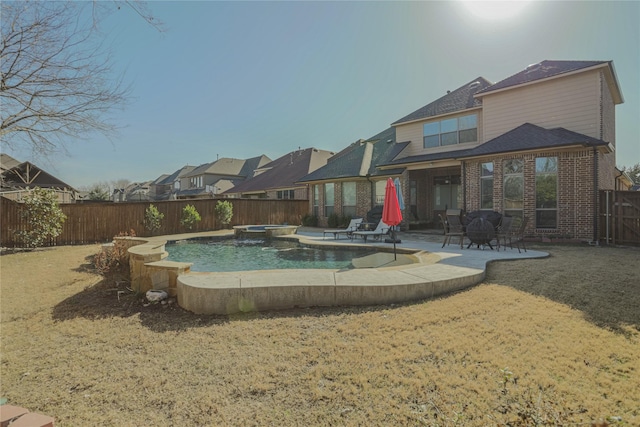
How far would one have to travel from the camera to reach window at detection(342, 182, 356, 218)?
64.9ft

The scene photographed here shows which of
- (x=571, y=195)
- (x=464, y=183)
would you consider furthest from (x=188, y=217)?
(x=571, y=195)

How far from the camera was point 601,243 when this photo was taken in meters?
11.1

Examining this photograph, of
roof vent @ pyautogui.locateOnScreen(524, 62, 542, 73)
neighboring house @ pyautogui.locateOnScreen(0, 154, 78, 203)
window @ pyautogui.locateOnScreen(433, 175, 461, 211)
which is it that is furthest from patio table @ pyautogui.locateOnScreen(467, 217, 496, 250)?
neighboring house @ pyautogui.locateOnScreen(0, 154, 78, 203)

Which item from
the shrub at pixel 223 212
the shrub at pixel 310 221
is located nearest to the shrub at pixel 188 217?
the shrub at pixel 223 212

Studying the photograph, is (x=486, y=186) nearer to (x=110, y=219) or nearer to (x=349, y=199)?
(x=349, y=199)

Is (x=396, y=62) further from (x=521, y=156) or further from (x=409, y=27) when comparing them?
(x=521, y=156)

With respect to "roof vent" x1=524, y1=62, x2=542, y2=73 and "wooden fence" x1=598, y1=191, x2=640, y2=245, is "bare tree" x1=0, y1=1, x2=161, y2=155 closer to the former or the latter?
"wooden fence" x1=598, y1=191, x2=640, y2=245

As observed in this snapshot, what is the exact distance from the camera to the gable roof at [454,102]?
16633mm

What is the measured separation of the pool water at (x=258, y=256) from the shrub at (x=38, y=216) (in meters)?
4.36

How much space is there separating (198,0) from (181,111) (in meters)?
10.9

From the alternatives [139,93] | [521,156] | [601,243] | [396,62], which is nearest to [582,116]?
[521,156]

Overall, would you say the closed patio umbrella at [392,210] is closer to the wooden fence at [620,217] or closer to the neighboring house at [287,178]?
the wooden fence at [620,217]

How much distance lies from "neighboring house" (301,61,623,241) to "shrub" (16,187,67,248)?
1545cm

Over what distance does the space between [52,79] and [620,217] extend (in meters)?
17.7
